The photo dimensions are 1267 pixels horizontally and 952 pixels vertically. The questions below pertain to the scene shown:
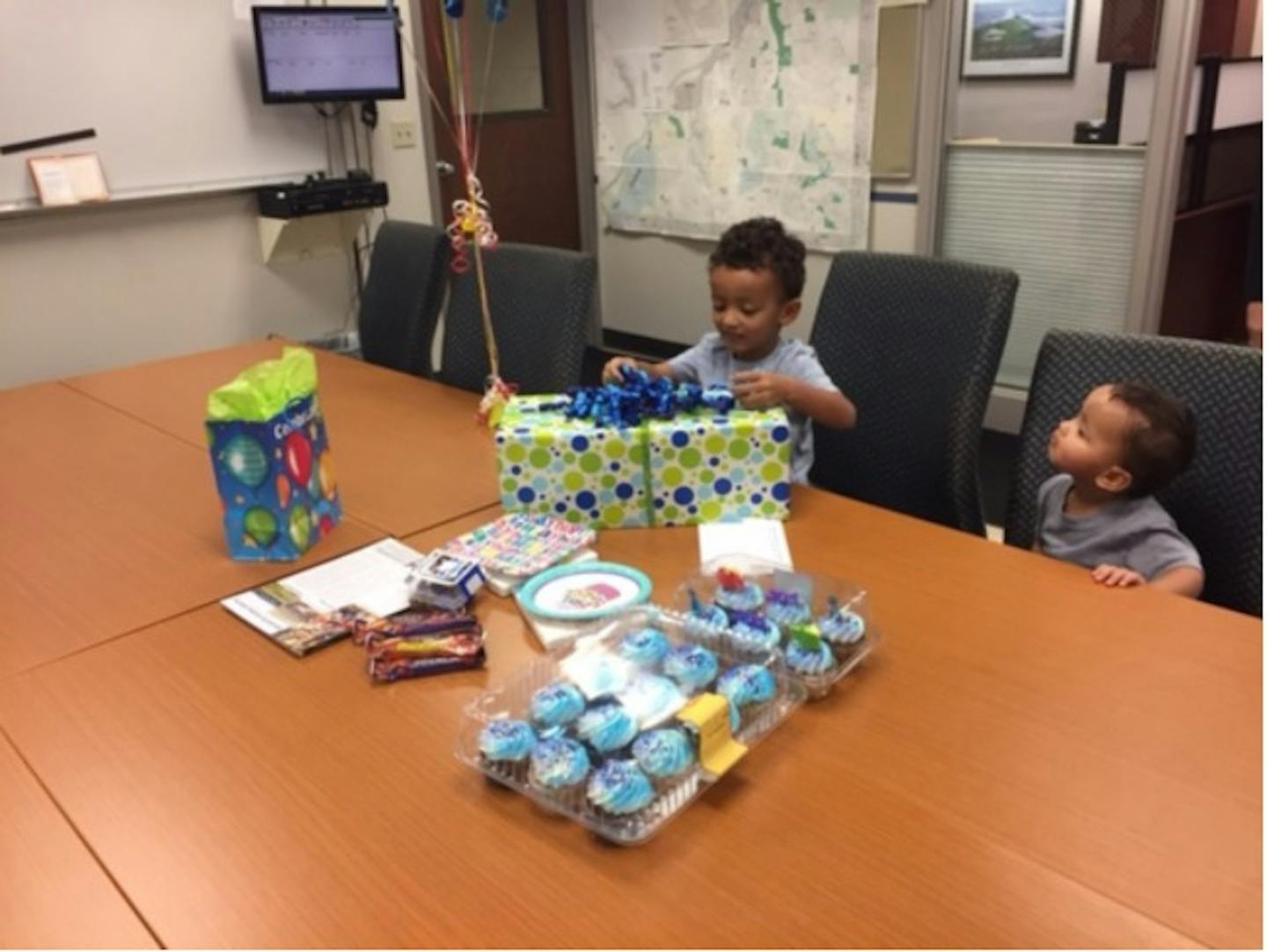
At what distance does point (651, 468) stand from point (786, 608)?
1.37 feet

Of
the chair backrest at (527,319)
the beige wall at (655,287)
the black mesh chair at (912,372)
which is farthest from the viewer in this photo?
the beige wall at (655,287)

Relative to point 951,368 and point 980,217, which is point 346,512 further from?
point 980,217

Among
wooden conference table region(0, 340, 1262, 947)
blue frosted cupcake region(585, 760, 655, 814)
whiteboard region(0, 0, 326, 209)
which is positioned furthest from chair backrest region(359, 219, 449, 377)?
blue frosted cupcake region(585, 760, 655, 814)

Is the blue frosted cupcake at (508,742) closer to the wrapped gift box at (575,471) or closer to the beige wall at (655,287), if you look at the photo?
the wrapped gift box at (575,471)


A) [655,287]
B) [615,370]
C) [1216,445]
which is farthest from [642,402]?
[655,287]

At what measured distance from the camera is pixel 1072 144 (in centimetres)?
343

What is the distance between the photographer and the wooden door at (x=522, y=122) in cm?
448

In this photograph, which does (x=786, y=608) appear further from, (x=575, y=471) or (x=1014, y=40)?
(x=1014, y=40)

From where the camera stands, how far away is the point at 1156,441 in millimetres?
1433

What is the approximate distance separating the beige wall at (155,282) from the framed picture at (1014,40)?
2159 millimetres

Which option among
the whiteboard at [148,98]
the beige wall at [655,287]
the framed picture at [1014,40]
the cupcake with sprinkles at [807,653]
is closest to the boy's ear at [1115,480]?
the cupcake with sprinkles at [807,653]

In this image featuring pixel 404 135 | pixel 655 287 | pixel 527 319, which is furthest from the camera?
pixel 655 287

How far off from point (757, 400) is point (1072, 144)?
2.41 m

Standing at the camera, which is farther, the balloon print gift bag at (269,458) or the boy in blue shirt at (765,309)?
the boy in blue shirt at (765,309)
